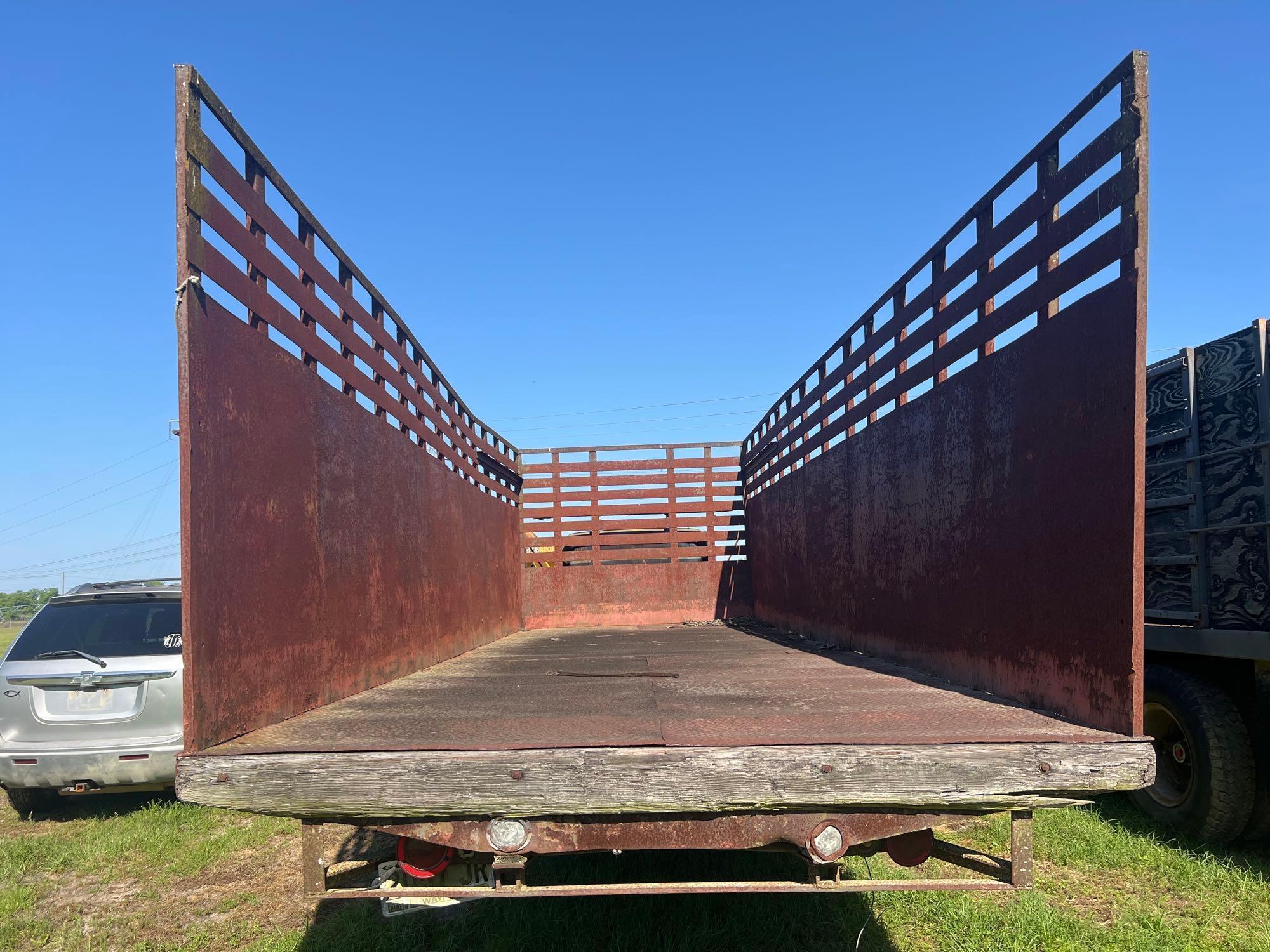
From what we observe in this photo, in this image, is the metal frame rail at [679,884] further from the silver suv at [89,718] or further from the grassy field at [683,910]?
the silver suv at [89,718]

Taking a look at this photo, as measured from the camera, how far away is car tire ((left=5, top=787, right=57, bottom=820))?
195 inches

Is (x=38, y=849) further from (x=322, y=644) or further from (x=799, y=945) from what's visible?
(x=799, y=945)

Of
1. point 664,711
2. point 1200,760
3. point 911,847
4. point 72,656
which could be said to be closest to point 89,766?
point 72,656

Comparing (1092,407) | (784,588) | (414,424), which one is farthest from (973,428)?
(784,588)

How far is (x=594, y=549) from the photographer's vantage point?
8.64 meters

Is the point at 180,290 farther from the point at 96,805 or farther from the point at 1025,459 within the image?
the point at 96,805

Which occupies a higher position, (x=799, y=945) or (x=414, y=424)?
(x=414, y=424)

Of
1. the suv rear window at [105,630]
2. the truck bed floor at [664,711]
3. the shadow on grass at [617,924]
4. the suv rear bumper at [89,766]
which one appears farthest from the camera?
the suv rear window at [105,630]

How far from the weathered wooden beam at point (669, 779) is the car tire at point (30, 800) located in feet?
13.6

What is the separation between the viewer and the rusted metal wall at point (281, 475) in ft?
6.66

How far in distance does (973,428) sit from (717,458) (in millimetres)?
5903

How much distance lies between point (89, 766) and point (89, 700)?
14.2 inches

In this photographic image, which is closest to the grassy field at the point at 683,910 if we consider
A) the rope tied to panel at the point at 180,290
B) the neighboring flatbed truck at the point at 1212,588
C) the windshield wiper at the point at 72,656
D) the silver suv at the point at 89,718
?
the neighboring flatbed truck at the point at 1212,588

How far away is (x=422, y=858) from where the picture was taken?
6.77 ft
